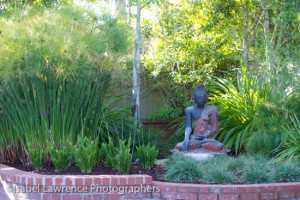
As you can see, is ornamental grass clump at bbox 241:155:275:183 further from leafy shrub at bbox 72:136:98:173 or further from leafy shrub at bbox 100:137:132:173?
leafy shrub at bbox 72:136:98:173

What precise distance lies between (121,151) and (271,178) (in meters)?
1.93

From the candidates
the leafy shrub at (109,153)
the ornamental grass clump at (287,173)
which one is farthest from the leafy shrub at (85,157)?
the ornamental grass clump at (287,173)

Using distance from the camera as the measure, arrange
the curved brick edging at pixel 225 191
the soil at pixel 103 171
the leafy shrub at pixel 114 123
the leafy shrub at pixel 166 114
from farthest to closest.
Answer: the leafy shrub at pixel 166 114 → the leafy shrub at pixel 114 123 → the soil at pixel 103 171 → the curved brick edging at pixel 225 191

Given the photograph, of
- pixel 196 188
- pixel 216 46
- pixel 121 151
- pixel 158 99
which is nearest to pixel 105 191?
pixel 121 151

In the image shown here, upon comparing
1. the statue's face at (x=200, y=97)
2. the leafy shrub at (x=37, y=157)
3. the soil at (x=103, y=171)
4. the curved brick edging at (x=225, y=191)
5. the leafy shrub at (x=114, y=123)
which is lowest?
the curved brick edging at (x=225, y=191)

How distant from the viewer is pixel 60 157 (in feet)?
20.1

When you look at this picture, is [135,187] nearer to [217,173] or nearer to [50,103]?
[217,173]

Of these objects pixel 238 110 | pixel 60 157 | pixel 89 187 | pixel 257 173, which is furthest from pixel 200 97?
pixel 89 187

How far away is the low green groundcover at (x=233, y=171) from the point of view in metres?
5.75

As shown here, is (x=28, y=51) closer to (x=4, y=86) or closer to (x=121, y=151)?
(x=4, y=86)

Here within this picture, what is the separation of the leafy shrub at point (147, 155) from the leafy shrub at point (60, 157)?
3.26 feet

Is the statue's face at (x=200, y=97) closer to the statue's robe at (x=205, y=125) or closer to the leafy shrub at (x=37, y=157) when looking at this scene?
the statue's robe at (x=205, y=125)

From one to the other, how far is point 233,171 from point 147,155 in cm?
119

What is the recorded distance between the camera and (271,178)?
19.1 ft
